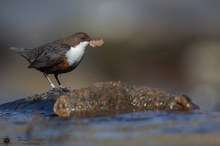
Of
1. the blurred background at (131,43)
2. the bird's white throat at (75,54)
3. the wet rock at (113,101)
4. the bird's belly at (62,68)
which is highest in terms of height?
the blurred background at (131,43)

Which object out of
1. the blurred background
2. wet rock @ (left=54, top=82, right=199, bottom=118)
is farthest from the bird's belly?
the blurred background

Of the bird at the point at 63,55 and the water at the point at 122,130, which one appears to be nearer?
the water at the point at 122,130

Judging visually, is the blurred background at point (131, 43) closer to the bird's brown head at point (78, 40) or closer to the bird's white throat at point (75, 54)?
the bird's brown head at point (78, 40)

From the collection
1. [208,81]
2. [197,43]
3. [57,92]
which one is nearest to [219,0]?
[197,43]

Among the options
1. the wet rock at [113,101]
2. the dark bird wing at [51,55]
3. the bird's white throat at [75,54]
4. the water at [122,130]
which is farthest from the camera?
the dark bird wing at [51,55]

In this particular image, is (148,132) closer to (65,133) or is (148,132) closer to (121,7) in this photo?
(65,133)

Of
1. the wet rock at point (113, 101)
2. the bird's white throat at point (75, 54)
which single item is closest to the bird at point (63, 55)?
the bird's white throat at point (75, 54)

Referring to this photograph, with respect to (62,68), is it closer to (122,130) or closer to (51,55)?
(51,55)
